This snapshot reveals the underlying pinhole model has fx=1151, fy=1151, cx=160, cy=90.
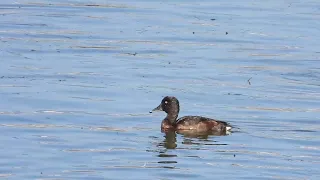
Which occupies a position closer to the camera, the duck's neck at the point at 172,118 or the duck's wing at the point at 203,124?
the duck's wing at the point at 203,124

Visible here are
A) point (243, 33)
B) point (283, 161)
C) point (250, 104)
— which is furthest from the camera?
point (243, 33)

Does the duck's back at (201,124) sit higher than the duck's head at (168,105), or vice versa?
the duck's head at (168,105)

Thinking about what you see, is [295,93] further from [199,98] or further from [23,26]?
[23,26]

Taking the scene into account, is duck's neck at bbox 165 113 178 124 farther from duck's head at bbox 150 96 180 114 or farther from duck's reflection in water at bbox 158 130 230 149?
duck's reflection in water at bbox 158 130 230 149

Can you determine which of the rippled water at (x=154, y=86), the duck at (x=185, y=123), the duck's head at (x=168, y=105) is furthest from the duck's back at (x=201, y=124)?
the duck's head at (x=168, y=105)

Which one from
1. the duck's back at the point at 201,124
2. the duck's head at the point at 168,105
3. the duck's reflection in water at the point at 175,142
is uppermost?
the duck's head at the point at 168,105

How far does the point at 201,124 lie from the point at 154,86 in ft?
7.90

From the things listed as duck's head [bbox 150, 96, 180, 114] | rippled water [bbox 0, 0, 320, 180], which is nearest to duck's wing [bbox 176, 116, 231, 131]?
rippled water [bbox 0, 0, 320, 180]

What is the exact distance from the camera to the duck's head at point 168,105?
15789mm

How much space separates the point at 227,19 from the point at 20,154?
11.0 meters

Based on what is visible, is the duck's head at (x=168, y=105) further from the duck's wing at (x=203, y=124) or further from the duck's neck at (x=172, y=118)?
the duck's wing at (x=203, y=124)

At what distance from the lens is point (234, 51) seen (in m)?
20.6

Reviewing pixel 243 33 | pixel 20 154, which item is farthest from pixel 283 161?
pixel 243 33

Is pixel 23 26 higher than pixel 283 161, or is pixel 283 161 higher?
pixel 23 26
